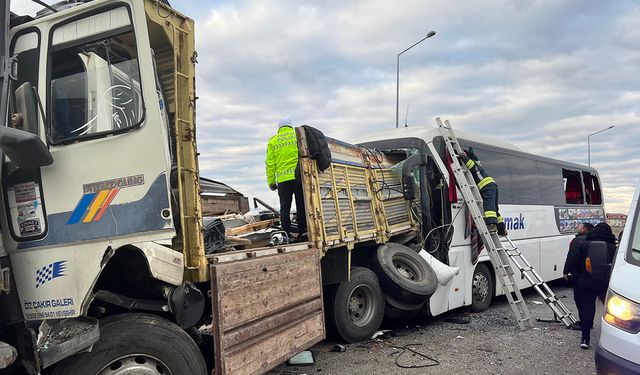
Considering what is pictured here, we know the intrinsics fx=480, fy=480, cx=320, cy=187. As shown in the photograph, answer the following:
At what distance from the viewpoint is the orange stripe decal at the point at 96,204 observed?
3.05 m

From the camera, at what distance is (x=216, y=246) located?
4.38 metres

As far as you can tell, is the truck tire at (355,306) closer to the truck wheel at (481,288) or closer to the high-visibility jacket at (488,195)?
the high-visibility jacket at (488,195)

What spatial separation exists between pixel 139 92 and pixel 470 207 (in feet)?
17.8

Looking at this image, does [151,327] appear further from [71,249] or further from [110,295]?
[71,249]

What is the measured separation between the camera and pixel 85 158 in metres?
→ 3.09

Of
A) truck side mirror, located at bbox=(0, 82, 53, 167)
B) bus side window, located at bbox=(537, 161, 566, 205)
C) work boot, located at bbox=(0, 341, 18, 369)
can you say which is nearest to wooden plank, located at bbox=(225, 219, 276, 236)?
truck side mirror, located at bbox=(0, 82, 53, 167)

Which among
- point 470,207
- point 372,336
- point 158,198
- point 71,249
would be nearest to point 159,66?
point 158,198

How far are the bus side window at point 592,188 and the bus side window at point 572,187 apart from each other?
0.42 meters

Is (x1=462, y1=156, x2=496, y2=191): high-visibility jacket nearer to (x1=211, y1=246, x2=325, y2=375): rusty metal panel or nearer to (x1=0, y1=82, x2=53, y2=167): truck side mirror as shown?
(x1=211, y1=246, x2=325, y2=375): rusty metal panel

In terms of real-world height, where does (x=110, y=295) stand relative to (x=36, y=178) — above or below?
below

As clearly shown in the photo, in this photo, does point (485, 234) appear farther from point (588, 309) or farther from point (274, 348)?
point (274, 348)

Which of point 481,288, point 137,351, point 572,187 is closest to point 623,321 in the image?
point 137,351

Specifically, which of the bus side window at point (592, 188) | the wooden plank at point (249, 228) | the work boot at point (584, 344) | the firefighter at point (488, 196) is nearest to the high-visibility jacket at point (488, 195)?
the firefighter at point (488, 196)

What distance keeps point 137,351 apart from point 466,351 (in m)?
4.10
